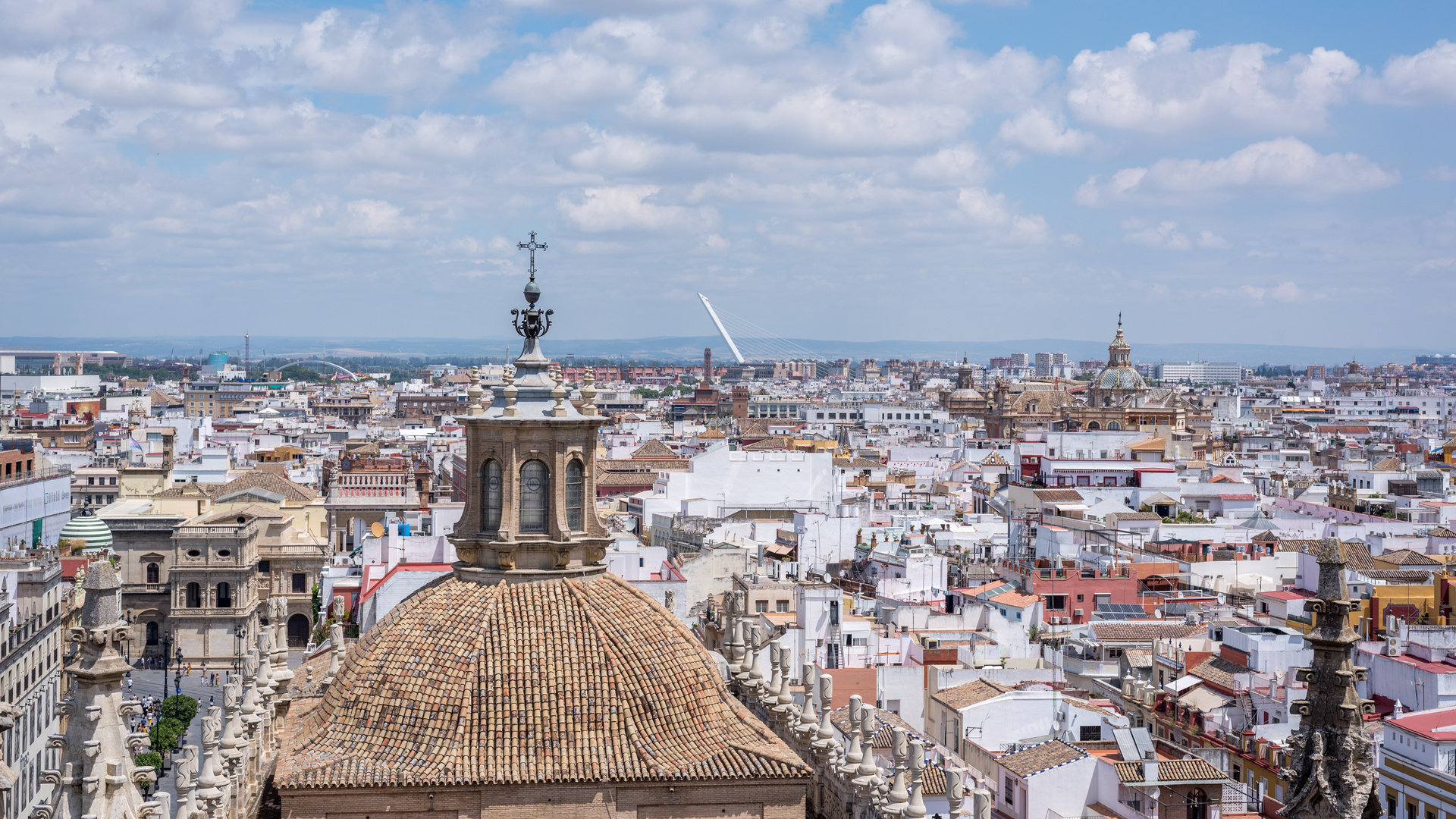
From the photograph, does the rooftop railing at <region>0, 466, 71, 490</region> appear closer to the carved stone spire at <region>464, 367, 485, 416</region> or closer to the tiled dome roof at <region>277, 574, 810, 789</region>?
the carved stone spire at <region>464, 367, 485, 416</region>

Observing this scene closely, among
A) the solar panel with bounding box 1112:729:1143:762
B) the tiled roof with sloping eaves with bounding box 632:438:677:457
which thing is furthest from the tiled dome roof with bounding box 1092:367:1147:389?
the solar panel with bounding box 1112:729:1143:762

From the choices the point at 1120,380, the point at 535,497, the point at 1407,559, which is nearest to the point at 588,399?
the point at 535,497

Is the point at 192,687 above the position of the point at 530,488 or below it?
below

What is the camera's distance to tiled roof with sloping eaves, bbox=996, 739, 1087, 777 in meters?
30.7

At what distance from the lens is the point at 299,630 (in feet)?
220

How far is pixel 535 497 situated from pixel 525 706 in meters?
2.27

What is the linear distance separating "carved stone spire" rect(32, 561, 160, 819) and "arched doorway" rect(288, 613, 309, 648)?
2234 inches

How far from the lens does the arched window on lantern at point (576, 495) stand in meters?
16.1

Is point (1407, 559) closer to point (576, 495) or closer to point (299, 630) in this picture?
point (299, 630)

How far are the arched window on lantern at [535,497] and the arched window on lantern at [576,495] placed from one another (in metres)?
0.21

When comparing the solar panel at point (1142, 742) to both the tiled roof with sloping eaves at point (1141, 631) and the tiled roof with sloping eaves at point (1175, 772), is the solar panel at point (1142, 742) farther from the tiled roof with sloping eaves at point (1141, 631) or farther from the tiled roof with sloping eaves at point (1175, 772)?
the tiled roof with sloping eaves at point (1141, 631)

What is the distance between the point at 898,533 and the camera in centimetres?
6494

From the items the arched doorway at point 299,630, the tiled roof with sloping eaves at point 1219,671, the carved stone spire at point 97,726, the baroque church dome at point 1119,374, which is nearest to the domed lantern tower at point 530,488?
the carved stone spire at point 97,726

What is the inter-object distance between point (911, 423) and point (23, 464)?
350 ft
